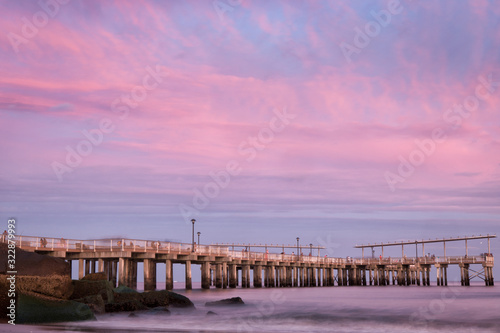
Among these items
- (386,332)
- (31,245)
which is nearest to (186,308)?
(386,332)

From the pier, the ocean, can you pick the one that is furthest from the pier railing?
the ocean

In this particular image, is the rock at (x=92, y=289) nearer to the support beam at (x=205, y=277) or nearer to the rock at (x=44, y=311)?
the rock at (x=44, y=311)

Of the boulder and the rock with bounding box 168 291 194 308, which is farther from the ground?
the boulder

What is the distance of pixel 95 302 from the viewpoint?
949 inches

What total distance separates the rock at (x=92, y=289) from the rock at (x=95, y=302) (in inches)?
43.2

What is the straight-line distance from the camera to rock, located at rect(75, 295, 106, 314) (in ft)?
77.6

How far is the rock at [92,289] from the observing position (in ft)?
82.9

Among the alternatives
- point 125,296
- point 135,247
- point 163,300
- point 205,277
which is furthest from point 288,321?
point 205,277

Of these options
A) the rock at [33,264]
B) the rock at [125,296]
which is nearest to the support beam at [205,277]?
the rock at [125,296]

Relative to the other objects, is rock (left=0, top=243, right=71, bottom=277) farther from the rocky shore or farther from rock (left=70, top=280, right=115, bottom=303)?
rock (left=70, top=280, right=115, bottom=303)

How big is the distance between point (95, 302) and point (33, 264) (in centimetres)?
294

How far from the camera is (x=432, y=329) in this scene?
24312 millimetres

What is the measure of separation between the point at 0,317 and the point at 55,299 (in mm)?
1872

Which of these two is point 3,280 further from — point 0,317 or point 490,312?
point 490,312
